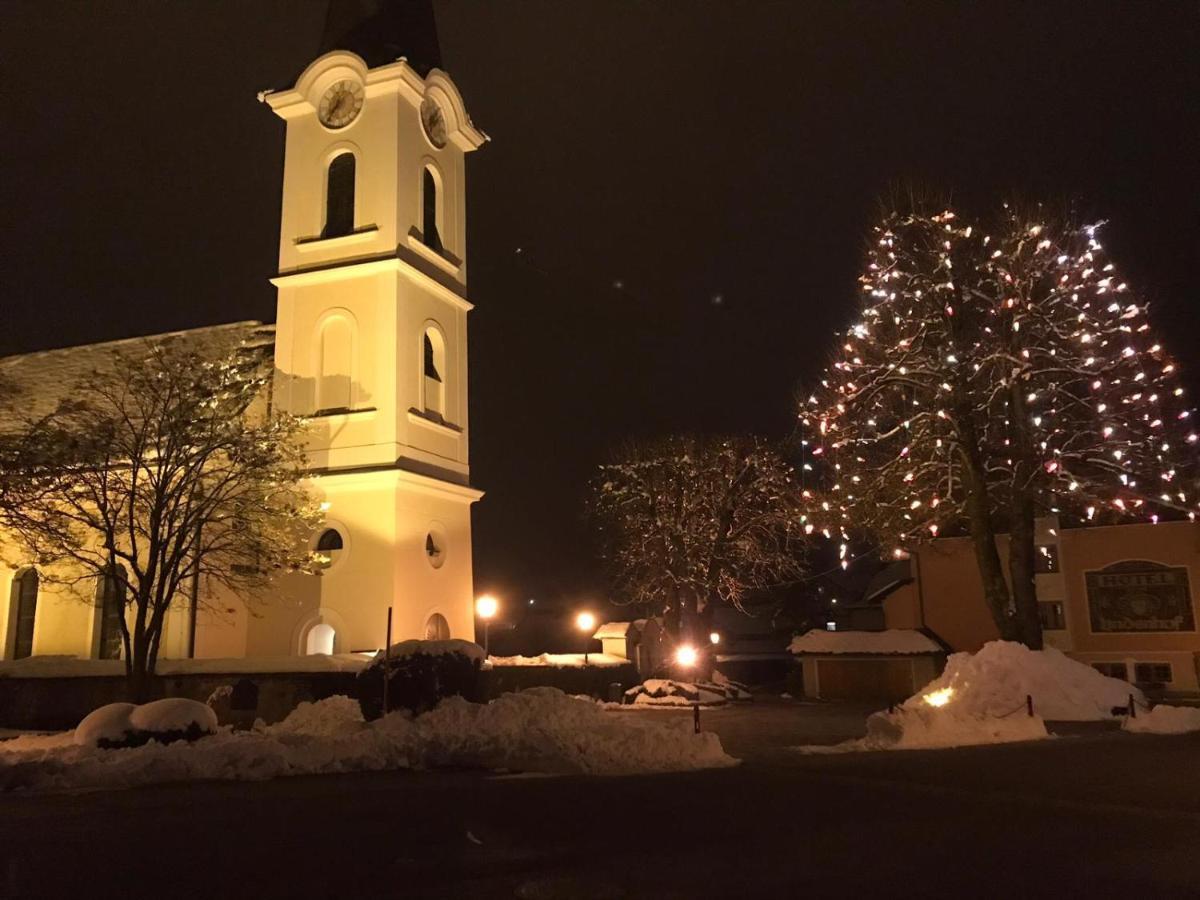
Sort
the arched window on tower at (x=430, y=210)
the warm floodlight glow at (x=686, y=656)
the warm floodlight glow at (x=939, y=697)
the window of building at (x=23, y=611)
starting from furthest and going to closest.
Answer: the warm floodlight glow at (x=686, y=656), the arched window on tower at (x=430, y=210), the window of building at (x=23, y=611), the warm floodlight glow at (x=939, y=697)

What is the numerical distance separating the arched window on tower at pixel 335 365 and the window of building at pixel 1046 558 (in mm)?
27874

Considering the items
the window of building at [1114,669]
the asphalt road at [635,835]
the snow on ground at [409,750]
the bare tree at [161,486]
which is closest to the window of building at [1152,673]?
the window of building at [1114,669]

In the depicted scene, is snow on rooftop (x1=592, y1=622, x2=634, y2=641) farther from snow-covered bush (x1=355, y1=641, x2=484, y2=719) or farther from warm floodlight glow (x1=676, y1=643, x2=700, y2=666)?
snow-covered bush (x1=355, y1=641, x2=484, y2=719)

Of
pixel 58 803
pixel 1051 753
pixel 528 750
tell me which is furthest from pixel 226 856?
pixel 1051 753

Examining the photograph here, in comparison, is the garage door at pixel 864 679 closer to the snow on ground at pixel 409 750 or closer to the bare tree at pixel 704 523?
the bare tree at pixel 704 523

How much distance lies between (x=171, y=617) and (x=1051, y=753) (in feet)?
70.9

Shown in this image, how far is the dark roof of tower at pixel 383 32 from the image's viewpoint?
30.1 metres

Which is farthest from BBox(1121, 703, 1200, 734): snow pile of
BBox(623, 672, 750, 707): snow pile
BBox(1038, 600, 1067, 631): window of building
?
BBox(1038, 600, 1067, 631): window of building

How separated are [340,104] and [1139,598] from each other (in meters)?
33.3

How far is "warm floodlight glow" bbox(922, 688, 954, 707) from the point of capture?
20.5 metres

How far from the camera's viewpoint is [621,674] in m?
31.9

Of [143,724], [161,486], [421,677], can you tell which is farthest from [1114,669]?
[143,724]

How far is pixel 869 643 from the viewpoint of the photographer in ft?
129

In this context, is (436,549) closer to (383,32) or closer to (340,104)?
(340,104)
